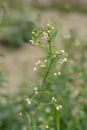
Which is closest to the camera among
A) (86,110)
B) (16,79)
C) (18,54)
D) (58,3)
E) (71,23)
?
(86,110)

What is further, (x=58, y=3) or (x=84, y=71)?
(x=58, y=3)

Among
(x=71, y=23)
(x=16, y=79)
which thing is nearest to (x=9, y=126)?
(x=16, y=79)

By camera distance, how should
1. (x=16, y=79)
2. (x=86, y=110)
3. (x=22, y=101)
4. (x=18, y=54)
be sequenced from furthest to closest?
A: (x=18, y=54) < (x=16, y=79) < (x=86, y=110) < (x=22, y=101)

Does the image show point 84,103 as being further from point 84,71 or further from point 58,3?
point 58,3

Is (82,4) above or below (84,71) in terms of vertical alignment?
below

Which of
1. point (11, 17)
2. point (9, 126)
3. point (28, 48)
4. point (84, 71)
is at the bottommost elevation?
point (28, 48)

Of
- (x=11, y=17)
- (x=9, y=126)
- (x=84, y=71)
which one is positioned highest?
(x=84, y=71)

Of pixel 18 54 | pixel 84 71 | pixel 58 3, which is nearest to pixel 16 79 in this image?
pixel 18 54

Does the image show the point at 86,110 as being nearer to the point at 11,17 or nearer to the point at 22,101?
→ the point at 22,101

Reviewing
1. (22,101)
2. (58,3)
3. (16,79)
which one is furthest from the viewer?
(58,3)
